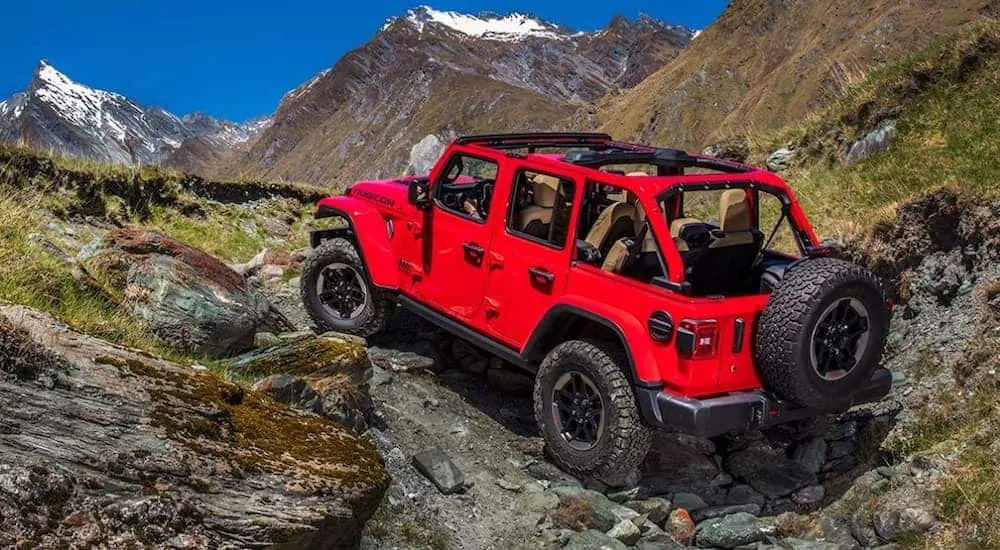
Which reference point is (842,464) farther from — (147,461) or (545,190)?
(147,461)

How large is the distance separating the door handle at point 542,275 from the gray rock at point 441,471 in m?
1.58

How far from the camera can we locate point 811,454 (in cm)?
660

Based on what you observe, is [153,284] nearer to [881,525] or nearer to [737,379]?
[737,379]

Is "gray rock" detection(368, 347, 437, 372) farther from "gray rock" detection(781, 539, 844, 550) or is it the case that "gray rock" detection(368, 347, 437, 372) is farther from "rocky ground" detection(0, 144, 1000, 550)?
"gray rock" detection(781, 539, 844, 550)

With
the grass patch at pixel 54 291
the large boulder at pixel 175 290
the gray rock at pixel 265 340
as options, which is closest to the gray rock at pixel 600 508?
the gray rock at pixel 265 340

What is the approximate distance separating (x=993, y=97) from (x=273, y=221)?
12021 mm

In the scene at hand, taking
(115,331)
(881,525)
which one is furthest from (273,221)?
(881,525)

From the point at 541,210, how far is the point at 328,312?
9.32 ft

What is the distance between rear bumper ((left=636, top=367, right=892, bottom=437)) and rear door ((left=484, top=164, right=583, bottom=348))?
3.93 feet

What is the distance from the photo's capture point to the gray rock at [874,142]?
11.5 metres

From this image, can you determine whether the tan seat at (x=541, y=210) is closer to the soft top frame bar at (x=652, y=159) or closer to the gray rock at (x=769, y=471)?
the soft top frame bar at (x=652, y=159)

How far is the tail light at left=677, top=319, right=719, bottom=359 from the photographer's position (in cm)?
549

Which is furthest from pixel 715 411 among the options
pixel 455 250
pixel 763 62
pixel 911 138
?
pixel 763 62

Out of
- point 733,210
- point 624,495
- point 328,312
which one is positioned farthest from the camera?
point 328,312
